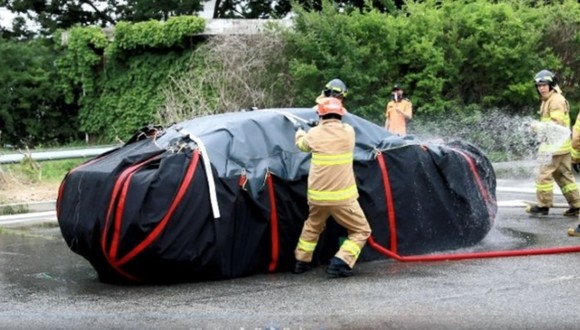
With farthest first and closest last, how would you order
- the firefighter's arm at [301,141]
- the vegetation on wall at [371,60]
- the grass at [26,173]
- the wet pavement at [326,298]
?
1. the vegetation on wall at [371,60]
2. the grass at [26,173]
3. the firefighter's arm at [301,141]
4. the wet pavement at [326,298]

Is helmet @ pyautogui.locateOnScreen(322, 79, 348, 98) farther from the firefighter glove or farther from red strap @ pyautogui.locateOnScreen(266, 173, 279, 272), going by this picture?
red strap @ pyautogui.locateOnScreen(266, 173, 279, 272)

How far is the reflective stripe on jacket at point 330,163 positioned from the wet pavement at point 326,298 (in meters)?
0.72

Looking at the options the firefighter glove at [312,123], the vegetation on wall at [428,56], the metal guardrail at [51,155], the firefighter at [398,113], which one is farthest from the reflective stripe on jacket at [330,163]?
the vegetation on wall at [428,56]

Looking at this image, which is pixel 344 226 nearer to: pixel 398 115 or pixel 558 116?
pixel 558 116

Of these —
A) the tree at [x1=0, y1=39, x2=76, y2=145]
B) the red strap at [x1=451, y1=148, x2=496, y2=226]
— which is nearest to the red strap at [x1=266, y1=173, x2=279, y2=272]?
the red strap at [x1=451, y1=148, x2=496, y2=226]

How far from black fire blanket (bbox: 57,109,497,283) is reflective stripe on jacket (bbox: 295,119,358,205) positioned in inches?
13.6

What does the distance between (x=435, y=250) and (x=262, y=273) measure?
5.84 ft

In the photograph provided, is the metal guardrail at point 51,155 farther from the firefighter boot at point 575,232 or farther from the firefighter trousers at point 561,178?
the firefighter boot at point 575,232

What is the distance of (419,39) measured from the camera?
19.6 m

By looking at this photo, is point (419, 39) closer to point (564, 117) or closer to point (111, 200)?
point (564, 117)

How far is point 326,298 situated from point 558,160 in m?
5.19

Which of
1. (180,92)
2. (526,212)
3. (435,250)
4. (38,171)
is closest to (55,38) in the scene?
(180,92)

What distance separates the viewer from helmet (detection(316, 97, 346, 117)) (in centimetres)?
751

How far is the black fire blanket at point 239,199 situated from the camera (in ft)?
23.2
